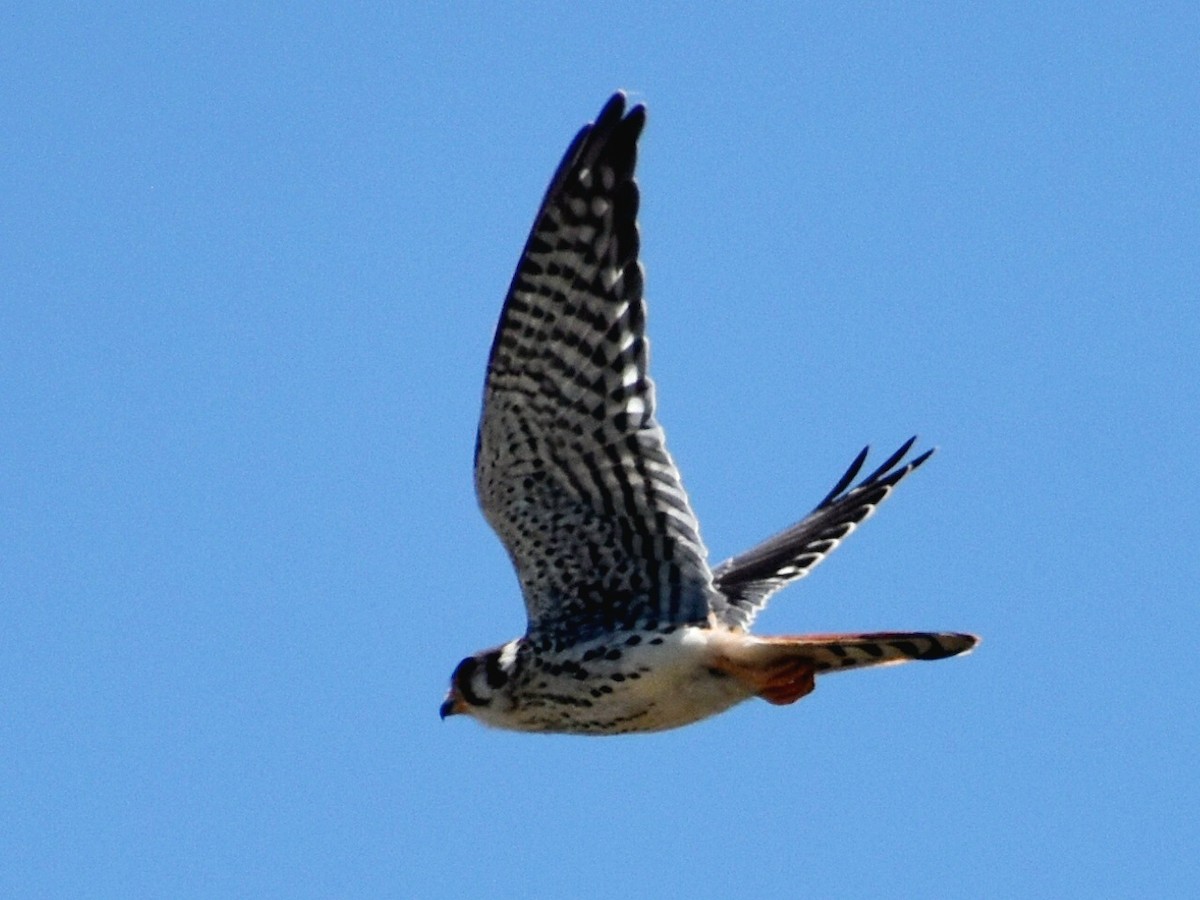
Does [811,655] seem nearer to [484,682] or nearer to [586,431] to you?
[586,431]

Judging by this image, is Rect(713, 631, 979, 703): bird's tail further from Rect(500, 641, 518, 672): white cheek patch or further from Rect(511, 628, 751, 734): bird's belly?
Rect(500, 641, 518, 672): white cheek patch

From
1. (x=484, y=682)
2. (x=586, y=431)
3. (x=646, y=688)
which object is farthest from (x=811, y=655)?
(x=484, y=682)

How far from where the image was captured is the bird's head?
30.6ft

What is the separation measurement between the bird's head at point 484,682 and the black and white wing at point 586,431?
0.73 ft

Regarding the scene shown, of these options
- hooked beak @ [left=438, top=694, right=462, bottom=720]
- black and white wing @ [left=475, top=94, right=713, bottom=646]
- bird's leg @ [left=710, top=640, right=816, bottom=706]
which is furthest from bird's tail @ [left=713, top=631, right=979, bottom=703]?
hooked beak @ [left=438, top=694, right=462, bottom=720]

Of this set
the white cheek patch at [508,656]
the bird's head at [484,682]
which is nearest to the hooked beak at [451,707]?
the bird's head at [484,682]

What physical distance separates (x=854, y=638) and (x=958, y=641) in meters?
0.41

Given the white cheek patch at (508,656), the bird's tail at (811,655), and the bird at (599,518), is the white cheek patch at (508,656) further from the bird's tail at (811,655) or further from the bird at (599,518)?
the bird's tail at (811,655)

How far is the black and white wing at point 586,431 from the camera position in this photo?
27.6ft

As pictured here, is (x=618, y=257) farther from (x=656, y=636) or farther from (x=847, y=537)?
(x=847, y=537)

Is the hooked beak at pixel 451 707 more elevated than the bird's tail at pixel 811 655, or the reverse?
the hooked beak at pixel 451 707

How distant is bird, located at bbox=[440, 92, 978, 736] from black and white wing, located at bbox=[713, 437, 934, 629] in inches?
28.7

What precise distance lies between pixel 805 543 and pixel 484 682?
2.04m

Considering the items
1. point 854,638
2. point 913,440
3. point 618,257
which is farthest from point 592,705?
point 913,440
